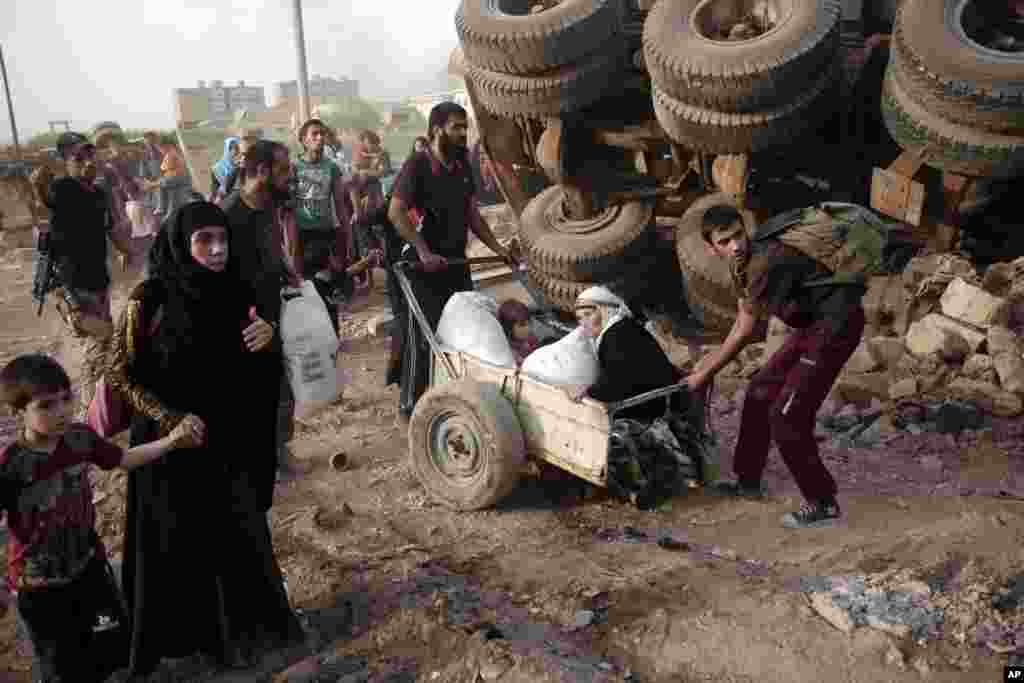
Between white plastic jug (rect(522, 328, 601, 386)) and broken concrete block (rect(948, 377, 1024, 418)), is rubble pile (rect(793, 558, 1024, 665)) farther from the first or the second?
broken concrete block (rect(948, 377, 1024, 418))

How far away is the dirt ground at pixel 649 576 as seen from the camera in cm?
275

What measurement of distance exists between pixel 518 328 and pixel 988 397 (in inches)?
102

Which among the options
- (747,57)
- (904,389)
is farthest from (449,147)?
(904,389)

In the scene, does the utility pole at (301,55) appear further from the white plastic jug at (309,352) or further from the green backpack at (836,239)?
the green backpack at (836,239)

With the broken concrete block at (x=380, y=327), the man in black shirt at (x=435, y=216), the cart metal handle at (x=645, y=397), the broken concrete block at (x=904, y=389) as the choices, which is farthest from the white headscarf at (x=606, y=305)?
the broken concrete block at (x=380, y=327)

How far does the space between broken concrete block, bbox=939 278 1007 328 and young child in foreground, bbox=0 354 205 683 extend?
4373mm

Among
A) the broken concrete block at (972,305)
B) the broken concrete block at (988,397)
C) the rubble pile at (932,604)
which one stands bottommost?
the broken concrete block at (988,397)

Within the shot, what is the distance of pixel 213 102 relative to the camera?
29.7 meters

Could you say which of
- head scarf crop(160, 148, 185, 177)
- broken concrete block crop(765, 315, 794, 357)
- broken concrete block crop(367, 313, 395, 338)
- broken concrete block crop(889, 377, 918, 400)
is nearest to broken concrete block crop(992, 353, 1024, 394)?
broken concrete block crop(889, 377, 918, 400)

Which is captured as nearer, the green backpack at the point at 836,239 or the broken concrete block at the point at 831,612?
the broken concrete block at the point at 831,612

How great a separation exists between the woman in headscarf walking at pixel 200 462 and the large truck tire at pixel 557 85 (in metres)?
3.59

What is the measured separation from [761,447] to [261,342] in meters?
2.24

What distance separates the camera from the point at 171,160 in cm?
1186

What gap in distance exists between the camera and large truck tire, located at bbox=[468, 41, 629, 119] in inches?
232
